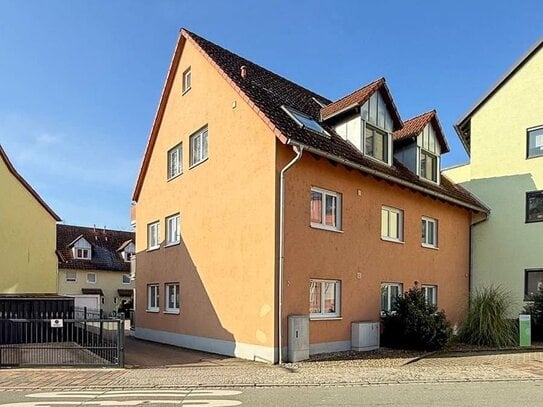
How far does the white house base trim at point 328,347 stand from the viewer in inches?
519

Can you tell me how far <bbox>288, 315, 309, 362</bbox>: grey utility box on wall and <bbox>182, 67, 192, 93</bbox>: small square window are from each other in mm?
9501

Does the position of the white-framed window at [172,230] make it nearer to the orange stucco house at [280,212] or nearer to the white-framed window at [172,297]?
the orange stucco house at [280,212]

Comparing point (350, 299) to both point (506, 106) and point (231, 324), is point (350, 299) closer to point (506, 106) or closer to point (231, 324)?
point (231, 324)

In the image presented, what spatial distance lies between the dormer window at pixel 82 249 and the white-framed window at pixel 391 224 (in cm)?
3396

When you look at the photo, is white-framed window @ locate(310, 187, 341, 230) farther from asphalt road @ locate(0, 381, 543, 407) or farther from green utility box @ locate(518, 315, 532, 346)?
green utility box @ locate(518, 315, 532, 346)

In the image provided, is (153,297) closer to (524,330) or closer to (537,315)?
(524,330)

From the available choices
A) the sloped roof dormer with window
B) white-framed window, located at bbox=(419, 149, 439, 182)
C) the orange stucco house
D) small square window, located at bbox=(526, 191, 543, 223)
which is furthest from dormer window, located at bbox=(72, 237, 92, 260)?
small square window, located at bbox=(526, 191, 543, 223)

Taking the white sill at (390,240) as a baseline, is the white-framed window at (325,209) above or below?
above

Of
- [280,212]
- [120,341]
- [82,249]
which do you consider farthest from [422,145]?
[82,249]

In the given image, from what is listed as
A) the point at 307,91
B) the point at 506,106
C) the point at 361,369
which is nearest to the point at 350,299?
the point at 361,369

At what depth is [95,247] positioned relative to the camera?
4541 cm

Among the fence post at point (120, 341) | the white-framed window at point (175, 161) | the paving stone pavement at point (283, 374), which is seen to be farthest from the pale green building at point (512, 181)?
the fence post at point (120, 341)

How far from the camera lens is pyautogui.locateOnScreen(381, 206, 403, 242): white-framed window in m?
16.1

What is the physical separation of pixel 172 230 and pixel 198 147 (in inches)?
136
